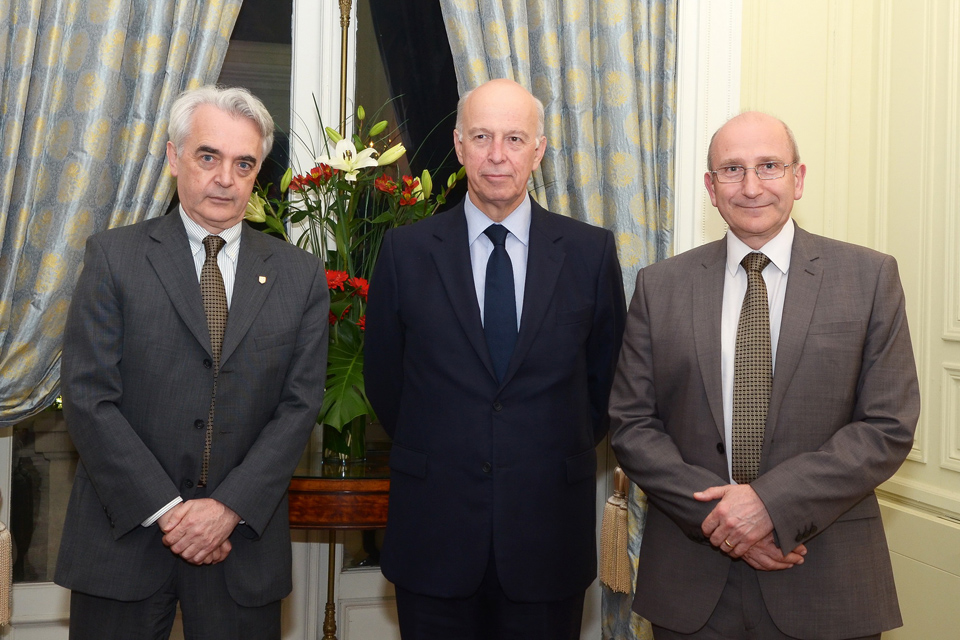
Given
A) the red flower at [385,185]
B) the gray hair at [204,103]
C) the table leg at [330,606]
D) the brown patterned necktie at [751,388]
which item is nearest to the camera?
the brown patterned necktie at [751,388]

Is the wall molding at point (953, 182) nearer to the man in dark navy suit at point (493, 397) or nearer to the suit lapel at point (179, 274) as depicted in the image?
the man in dark navy suit at point (493, 397)

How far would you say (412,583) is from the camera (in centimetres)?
200

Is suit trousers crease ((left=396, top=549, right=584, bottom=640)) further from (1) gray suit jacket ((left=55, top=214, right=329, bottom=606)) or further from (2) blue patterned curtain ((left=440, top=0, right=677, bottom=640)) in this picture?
(2) blue patterned curtain ((left=440, top=0, right=677, bottom=640))

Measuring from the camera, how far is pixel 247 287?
6.75 ft

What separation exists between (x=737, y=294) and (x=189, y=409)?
132 cm

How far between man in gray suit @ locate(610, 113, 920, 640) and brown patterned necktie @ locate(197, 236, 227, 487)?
3.17ft

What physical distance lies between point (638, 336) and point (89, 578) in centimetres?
139

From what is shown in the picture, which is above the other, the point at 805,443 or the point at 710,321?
the point at 710,321

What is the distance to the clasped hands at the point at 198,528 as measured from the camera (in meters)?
1.88

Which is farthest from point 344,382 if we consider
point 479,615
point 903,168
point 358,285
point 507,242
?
point 903,168

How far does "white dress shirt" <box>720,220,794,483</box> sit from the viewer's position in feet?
6.06

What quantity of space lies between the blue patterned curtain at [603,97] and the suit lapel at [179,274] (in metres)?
1.34

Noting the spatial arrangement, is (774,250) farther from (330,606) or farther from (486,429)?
(330,606)

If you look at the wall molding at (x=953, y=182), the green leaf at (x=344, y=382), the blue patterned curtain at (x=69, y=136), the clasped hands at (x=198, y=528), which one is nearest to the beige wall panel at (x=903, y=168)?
the wall molding at (x=953, y=182)
